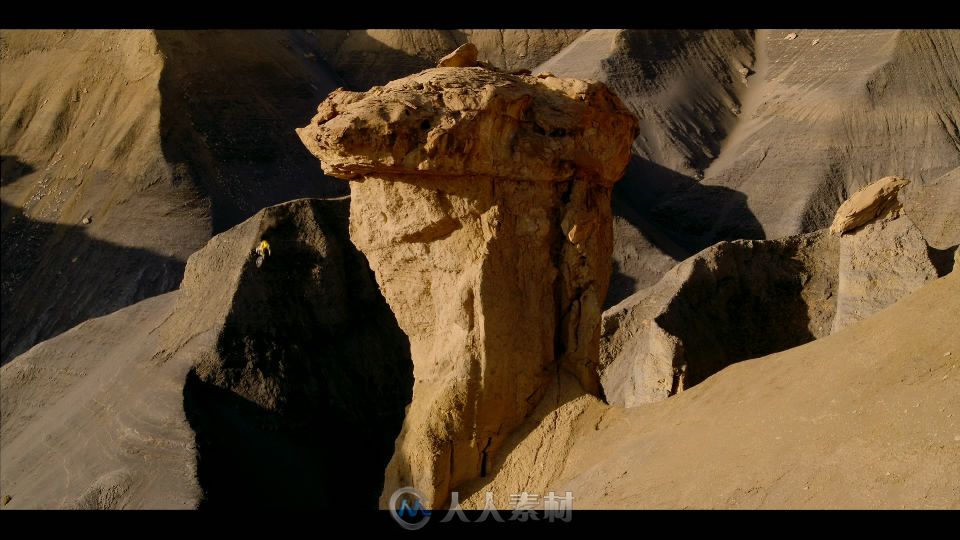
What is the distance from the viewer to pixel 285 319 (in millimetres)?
12234

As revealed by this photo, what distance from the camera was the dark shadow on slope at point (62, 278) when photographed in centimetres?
1872

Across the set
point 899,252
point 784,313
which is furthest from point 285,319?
point 899,252

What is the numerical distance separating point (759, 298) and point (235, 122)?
1304 centimetres

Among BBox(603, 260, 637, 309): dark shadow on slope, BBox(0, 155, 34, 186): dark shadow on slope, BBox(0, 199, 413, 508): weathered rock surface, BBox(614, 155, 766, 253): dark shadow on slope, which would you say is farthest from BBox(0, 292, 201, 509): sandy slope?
BBox(614, 155, 766, 253): dark shadow on slope

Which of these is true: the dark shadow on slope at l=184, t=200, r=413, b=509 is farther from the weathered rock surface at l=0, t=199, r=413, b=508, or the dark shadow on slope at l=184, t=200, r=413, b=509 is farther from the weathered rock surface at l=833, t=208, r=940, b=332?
the weathered rock surface at l=833, t=208, r=940, b=332

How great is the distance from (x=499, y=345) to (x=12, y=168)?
1757 cm

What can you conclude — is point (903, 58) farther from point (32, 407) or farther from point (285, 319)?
point (32, 407)

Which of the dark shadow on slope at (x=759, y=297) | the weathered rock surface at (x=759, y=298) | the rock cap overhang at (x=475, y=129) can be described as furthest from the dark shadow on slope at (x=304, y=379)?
the rock cap overhang at (x=475, y=129)

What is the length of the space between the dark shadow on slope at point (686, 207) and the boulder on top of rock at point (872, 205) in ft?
28.7

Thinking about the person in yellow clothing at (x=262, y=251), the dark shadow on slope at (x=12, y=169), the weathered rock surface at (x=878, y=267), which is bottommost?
the dark shadow on slope at (x=12, y=169)

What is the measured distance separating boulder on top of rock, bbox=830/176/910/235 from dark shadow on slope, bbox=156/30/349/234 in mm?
11681

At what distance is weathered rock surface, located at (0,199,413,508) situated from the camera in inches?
421

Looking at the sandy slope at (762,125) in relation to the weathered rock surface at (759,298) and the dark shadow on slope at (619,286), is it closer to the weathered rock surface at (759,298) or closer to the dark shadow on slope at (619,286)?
the dark shadow on slope at (619,286)

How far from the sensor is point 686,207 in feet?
70.6
